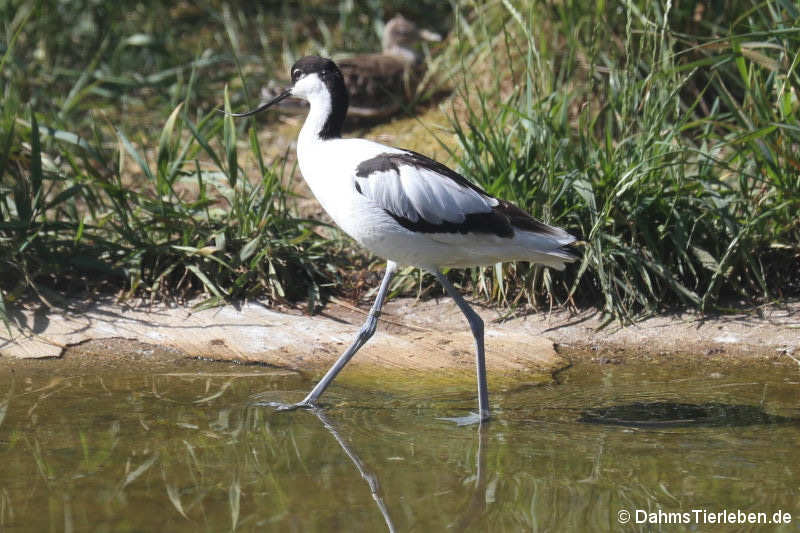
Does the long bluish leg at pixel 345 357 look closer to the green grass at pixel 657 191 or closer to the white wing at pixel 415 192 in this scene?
the white wing at pixel 415 192

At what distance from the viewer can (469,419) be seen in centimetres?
340

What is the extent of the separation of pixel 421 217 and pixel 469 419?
2.42 ft

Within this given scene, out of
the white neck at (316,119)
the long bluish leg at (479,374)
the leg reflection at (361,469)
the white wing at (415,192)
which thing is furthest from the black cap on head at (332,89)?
the leg reflection at (361,469)

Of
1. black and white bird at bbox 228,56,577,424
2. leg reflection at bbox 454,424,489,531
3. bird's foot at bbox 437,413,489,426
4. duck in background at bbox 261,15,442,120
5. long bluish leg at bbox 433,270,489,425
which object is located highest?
duck in background at bbox 261,15,442,120

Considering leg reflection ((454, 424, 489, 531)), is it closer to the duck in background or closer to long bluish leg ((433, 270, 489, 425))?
long bluish leg ((433, 270, 489, 425))

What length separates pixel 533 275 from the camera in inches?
176

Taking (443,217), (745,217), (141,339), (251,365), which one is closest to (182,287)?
(141,339)

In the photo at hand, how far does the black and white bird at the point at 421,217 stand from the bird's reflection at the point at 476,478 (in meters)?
0.19

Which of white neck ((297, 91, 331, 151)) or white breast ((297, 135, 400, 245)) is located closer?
white breast ((297, 135, 400, 245))

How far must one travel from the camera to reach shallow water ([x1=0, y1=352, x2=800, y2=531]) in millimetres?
2623

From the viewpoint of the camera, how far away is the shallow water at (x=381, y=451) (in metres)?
2.62

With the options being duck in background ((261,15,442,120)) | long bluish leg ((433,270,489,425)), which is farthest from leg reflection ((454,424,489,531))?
duck in background ((261,15,442,120))

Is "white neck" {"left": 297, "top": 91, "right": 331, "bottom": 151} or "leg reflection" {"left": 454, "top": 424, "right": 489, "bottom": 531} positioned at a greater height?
"white neck" {"left": 297, "top": 91, "right": 331, "bottom": 151}

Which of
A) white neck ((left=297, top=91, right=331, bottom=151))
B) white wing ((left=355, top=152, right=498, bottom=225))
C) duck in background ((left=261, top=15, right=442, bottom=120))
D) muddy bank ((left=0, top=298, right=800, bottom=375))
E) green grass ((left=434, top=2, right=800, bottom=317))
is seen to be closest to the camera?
white wing ((left=355, top=152, right=498, bottom=225))
